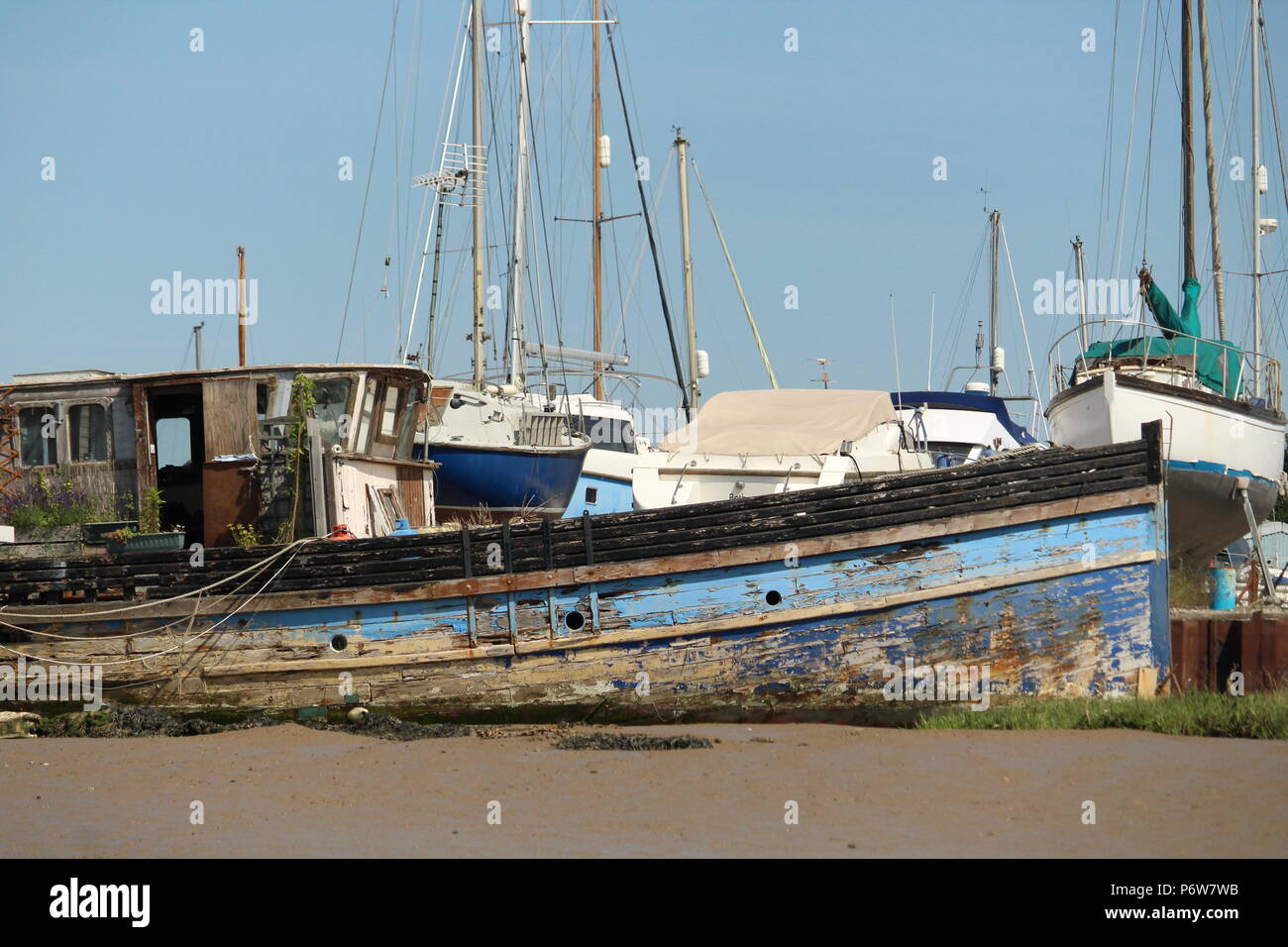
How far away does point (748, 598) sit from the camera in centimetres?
1043

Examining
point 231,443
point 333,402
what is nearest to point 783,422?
point 333,402

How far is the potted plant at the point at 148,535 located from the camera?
11258mm

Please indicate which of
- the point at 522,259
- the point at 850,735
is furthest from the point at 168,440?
the point at 522,259

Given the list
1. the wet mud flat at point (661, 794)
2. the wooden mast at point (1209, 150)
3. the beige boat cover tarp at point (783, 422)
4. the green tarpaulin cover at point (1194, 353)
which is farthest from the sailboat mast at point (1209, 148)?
the wet mud flat at point (661, 794)

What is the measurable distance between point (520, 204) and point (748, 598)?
15714 mm

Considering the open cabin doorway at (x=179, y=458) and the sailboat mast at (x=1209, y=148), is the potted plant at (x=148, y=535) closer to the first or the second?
the open cabin doorway at (x=179, y=458)

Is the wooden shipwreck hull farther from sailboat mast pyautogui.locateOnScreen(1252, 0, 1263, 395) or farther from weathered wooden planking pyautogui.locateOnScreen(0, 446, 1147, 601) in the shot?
sailboat mast pyautogui.locateOnScreen(1252, 0, 1263, 395)

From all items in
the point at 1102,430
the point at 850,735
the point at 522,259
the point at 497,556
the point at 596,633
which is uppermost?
the point at 522,259

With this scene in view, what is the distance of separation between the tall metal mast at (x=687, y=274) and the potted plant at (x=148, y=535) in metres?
17.1

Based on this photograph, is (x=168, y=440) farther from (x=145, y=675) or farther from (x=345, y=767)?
(x=345, y=767)

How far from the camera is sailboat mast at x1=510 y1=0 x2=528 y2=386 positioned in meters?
24.0

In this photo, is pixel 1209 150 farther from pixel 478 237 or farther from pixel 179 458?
pixel 179 458

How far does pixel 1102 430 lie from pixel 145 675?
1100cm

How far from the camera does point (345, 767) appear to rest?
8789 millimetres
